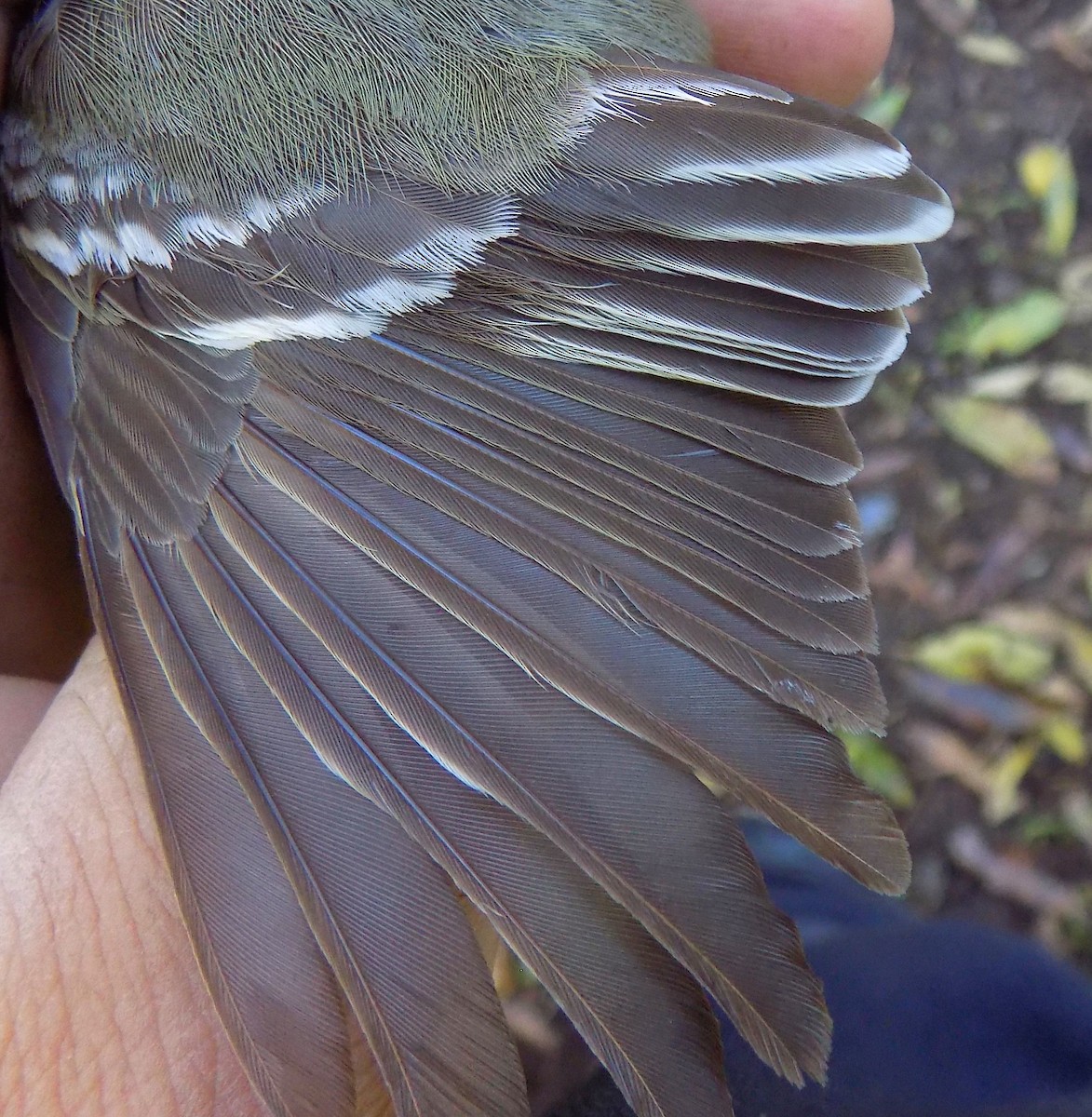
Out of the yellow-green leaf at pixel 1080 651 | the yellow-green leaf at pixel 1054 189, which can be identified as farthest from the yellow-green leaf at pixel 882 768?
the yellow-green leaf at pixel 1054 189

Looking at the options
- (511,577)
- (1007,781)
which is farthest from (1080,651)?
(511,577)

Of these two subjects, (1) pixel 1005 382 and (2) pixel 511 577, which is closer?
(2) pixel 511 577

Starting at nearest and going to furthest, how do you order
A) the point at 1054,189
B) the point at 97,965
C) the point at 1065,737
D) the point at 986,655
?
the point at 97,965 < the point at 1065,737 < the point at 986,655 < the point at 1054,189

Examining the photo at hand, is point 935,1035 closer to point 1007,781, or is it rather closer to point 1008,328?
point 1007,781

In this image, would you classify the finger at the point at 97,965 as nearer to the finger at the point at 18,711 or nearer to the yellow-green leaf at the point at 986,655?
the finger at the point at 18,711

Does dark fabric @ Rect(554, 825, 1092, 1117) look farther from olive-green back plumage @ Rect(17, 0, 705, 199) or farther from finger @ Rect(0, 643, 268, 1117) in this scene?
olive-green back plumage @ Rect(17, 0, 705, 199)

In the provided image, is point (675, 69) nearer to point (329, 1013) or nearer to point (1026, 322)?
point (329, 1013)
